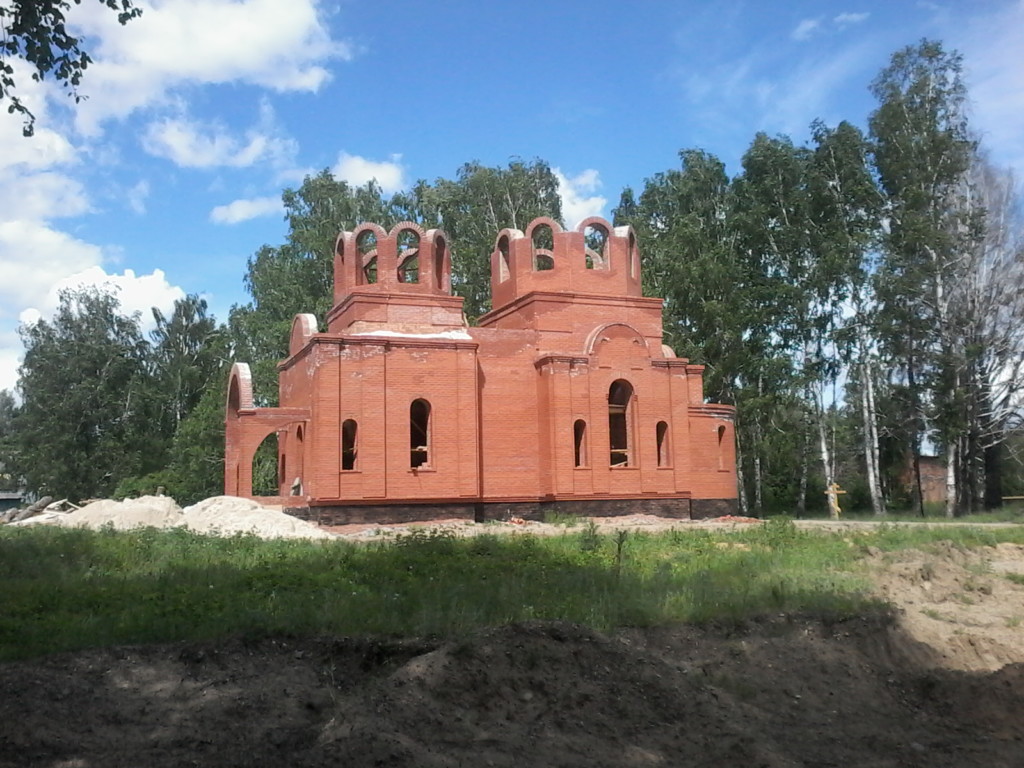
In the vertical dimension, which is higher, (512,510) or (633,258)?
(633,258)

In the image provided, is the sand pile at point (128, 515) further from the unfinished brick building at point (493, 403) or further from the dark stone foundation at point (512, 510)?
the unfinished brick building at point (493, 403)

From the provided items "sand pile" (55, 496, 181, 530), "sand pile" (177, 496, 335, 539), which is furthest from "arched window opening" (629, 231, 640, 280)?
"sand pile" (55, 496, 181, 530)

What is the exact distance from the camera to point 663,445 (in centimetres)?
2142

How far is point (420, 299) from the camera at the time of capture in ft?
66.1

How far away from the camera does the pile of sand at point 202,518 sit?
15352 mm

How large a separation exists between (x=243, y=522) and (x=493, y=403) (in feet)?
21.4

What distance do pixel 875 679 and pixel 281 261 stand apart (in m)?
31.8

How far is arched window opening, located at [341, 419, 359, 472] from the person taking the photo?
18777 millimetres

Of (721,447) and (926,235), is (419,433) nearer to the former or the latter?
(721,447)

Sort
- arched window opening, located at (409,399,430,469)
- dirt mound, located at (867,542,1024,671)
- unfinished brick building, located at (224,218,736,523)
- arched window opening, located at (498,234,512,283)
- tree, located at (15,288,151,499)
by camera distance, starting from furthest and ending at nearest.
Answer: tree, located at (15,288,151,499)
arched window opening, located at (498,234,512,283)
arched window opening, located at (409,399,430,469)
unfinished brick building, located at (224,218,736,523)
dirt mound, located at (867,542,1024,671)

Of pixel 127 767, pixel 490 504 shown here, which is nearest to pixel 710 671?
pixel 127 767

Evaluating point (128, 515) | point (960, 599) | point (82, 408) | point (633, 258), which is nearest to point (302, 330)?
point (128, 515)

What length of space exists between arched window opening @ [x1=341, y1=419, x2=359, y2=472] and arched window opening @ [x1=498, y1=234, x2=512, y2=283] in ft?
19.1

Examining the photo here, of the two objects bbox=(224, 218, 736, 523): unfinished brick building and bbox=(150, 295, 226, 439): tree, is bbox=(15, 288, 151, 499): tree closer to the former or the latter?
bbox=(150, 295, 226, 439): tree
